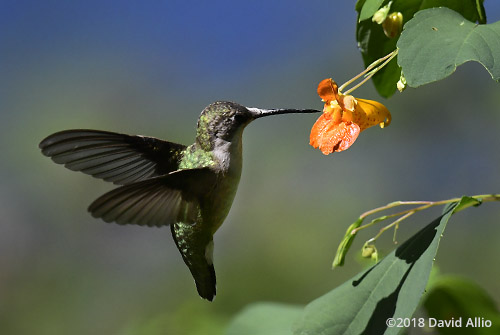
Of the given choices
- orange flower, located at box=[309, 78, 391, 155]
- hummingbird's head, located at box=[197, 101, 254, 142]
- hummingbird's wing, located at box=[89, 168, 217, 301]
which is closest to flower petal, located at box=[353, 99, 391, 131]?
orange flower, located at box=[309, 78, 391, 155]

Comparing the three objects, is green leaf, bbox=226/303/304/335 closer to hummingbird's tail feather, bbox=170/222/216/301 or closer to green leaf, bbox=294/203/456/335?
hummingbird's tail feather, bbox=170/222/216/301

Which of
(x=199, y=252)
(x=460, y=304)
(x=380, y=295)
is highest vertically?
(x=199, y=252)

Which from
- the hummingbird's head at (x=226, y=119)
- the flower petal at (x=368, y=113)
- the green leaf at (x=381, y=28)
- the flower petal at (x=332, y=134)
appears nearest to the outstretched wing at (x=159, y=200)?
the hummingbird's head at (x=226, y=119)

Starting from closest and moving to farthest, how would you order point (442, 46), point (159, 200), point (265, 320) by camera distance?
point (442, 46) → point (159, 200) → point (265, 320)

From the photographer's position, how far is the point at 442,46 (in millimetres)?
1299

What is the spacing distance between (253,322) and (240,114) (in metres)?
0.85

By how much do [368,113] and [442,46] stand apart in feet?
1.09

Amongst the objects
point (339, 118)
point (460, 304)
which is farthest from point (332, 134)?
point (460, 304)

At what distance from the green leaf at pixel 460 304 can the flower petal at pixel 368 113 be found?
2.10ft

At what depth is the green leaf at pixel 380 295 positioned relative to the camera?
1.46 meters

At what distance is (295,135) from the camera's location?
6008mm

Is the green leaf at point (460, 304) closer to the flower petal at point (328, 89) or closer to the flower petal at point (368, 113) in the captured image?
the flower petal at point (368, 113)

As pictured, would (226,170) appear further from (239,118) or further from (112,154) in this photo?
(112,154)

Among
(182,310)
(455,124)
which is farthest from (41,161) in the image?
(455,124)
